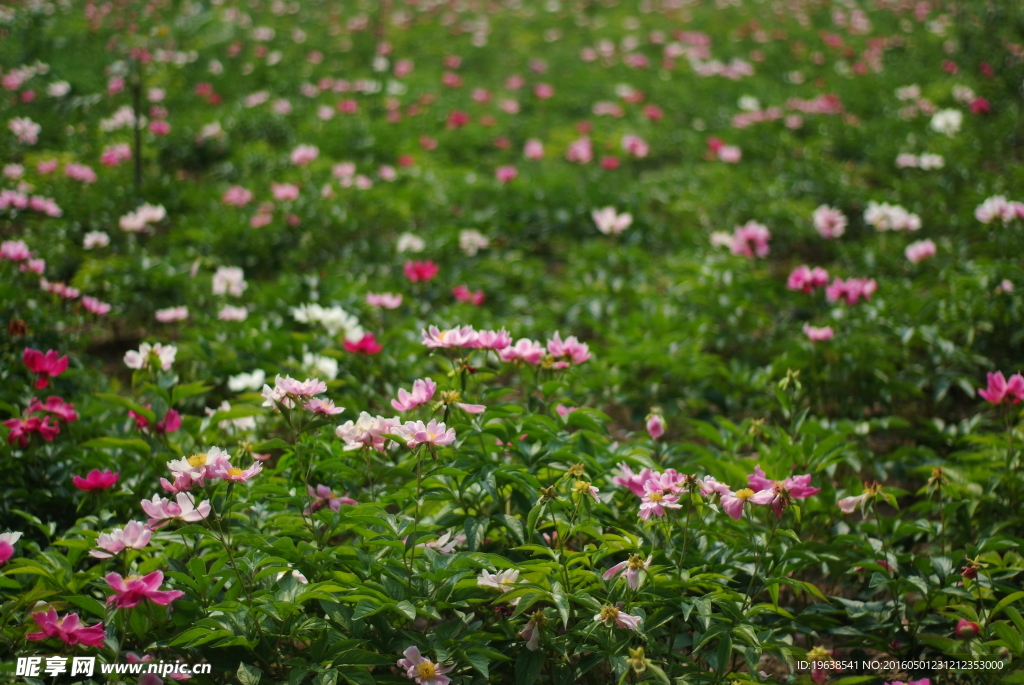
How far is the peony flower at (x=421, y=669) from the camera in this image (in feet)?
4.73

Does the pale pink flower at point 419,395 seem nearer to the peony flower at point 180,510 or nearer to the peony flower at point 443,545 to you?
the peony flower at point 443,545

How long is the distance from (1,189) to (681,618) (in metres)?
4.19

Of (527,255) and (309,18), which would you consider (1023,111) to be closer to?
(527,255)

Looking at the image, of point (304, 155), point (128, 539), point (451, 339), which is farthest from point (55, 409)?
point (304, 155)

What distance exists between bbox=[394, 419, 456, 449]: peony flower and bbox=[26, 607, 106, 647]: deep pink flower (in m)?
0.72

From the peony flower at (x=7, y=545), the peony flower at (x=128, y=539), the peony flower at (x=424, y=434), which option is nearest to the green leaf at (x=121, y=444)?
the peony flower at (x=7, y=545)

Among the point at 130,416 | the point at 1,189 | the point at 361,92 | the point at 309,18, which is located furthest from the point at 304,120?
the point at 130,416

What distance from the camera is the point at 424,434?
1616 millimetres

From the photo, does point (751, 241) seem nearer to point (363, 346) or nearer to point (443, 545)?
point (363, 346)

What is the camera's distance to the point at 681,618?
67.2 inches

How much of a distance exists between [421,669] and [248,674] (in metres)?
0.34

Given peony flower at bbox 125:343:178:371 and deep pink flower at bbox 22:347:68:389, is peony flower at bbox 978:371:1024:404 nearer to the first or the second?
peony flower at bbox 125:343:178:371

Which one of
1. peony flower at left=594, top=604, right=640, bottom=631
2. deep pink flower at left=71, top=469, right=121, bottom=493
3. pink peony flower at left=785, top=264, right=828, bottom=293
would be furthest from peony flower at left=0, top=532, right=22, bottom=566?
pink peony flower at left=785, top=264, right=828, bottom=293

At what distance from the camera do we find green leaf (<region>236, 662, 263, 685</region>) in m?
1.43
